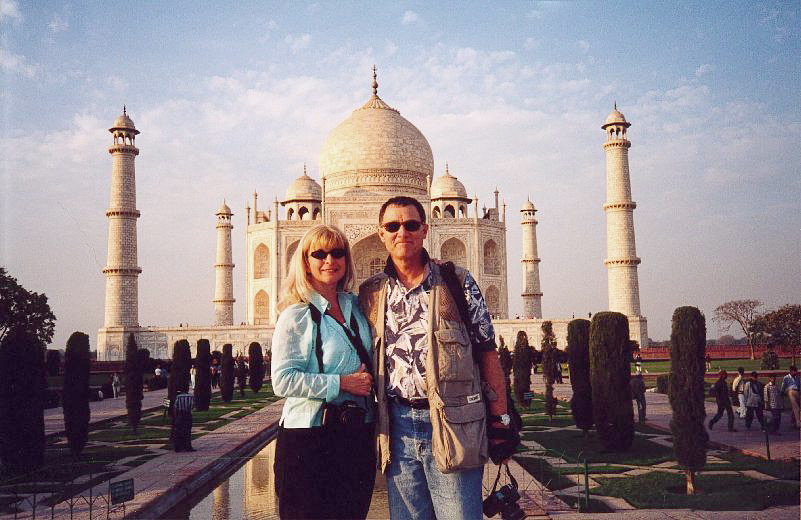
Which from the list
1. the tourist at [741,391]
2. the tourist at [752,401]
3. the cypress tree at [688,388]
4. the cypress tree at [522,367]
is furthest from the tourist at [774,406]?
the cypress tree at [522,367]

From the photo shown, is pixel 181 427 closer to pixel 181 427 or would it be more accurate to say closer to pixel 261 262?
pixel 181 427

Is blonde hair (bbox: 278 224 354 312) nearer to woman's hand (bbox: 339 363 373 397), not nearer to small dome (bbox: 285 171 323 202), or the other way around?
woman's hand (bbox: 339 363 373 397)

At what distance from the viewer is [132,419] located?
30.5 feet

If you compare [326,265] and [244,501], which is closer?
[326,265]

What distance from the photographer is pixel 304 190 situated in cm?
3206

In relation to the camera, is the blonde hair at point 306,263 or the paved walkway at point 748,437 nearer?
the blonde hair at point 306,263

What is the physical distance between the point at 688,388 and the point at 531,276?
26.6 m

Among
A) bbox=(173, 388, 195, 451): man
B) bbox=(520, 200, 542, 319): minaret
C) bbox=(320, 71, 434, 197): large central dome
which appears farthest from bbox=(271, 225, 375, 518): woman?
bbox=(520, 200, 542, 319): minaret

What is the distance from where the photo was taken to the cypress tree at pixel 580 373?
793 cm

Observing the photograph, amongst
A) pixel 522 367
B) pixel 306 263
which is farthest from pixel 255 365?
pixel 306 263

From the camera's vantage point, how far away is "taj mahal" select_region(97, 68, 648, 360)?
2511 centimetres

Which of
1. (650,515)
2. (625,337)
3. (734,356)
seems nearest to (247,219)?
(734,356)

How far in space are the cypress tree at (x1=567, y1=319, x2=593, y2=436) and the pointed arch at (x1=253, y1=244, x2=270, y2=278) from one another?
2331 centimetres

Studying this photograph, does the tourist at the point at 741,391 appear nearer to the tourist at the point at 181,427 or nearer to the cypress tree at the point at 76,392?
the tourist at the point at 181,427
